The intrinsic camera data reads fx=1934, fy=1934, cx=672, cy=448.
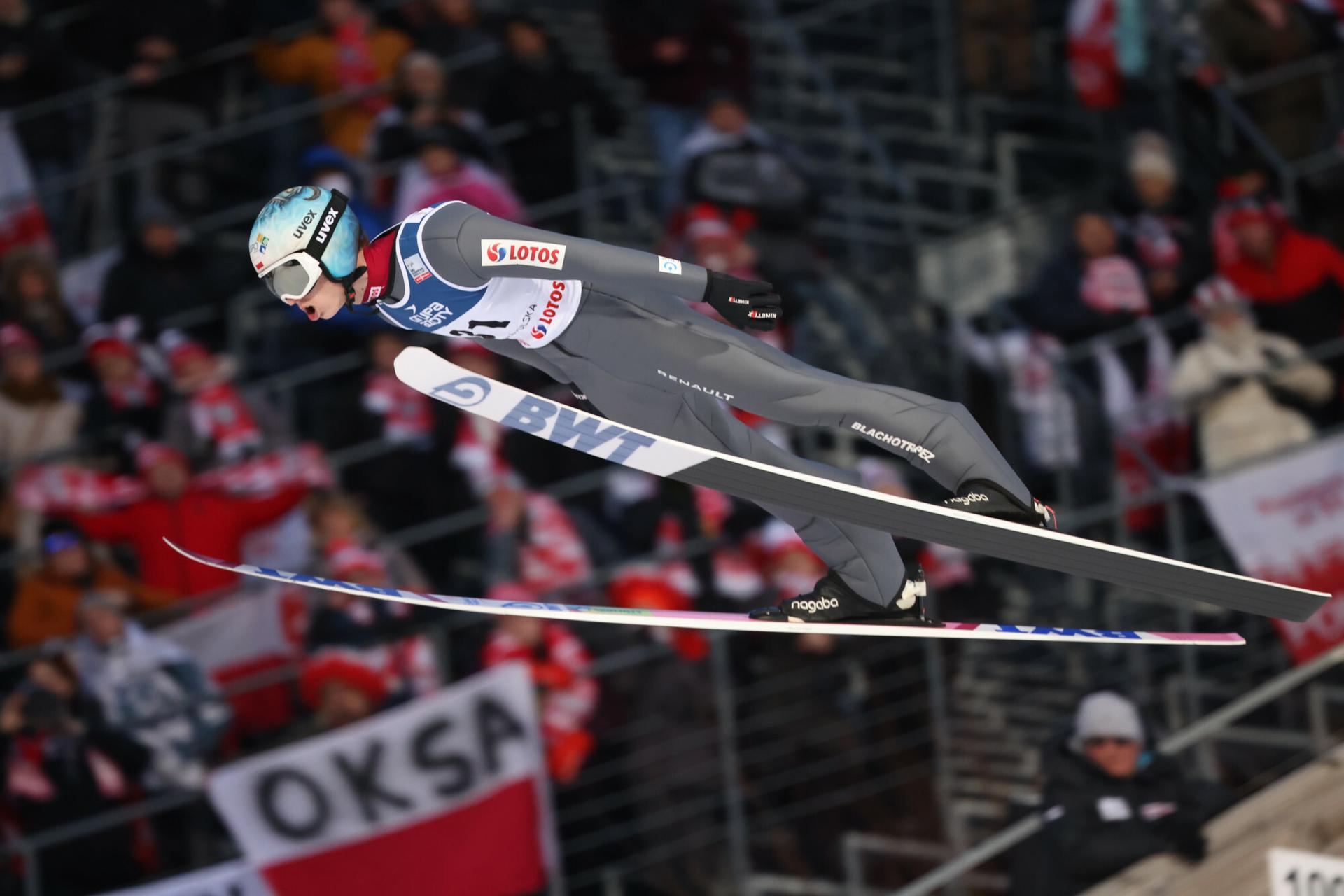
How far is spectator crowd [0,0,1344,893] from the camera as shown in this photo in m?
6.68

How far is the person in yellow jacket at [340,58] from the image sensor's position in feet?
27.7

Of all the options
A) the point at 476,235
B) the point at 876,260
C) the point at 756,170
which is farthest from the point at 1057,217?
the point at 476,235

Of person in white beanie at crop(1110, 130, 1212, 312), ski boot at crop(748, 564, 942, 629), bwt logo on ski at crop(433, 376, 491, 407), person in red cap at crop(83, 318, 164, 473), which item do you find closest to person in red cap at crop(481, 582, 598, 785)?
ski boot at crop(748, 564, 942, 629)

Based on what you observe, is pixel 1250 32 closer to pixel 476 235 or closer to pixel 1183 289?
pixel 1183 289

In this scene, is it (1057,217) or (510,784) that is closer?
(510,784)

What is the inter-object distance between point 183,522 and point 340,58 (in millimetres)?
2501

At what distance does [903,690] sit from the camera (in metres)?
6.99

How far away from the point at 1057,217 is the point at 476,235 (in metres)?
4.77

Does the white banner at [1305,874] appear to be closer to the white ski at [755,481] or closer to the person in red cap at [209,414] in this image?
the white ski at [755,481]

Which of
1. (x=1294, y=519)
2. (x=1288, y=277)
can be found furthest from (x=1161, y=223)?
(x=1294, y=519)

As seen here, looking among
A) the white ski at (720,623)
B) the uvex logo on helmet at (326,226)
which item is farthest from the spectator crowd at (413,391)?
the uvex logo on helmet at (326,226)

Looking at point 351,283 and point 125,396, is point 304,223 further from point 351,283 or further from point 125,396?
point 125,396

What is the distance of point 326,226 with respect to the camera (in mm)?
4469

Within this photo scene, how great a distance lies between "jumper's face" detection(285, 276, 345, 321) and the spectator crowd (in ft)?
7.11
